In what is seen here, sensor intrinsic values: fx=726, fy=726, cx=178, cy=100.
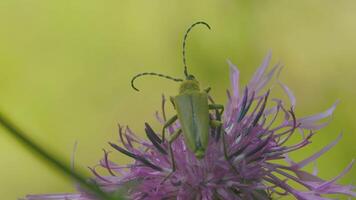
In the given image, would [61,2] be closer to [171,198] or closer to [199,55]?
[199,55]

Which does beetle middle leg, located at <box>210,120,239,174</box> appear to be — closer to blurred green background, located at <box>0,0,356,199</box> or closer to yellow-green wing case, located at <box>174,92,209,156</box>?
yellow-green wing case, located at <box>174,92,209,156</box>

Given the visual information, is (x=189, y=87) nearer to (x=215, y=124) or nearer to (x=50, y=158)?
(x=215, y=124)

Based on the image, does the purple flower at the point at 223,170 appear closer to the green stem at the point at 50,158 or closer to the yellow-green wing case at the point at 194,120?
the yellow-green wing case at the point at 194,120

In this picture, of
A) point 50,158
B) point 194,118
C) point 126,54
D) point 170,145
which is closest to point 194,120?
point 194,118

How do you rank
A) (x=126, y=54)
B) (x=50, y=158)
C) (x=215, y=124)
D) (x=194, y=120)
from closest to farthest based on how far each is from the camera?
1. (x=50, y=158)
2. (x=194, y=120)
3. (x=215, y=124)
4. (x=126, y=54)

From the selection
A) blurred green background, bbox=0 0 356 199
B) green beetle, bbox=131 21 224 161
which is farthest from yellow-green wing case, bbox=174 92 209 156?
blurred green background, bbox=0 0 356 199

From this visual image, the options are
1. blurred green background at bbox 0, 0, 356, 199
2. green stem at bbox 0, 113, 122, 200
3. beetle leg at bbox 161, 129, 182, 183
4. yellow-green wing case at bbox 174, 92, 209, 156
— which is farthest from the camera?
blurred green background at bbox 0, 0, 356, 199

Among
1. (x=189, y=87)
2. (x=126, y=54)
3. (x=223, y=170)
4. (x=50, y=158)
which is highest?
(x=126, y=54)

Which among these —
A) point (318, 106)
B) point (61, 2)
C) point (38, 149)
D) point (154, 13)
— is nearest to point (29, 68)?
point (61, 2)
